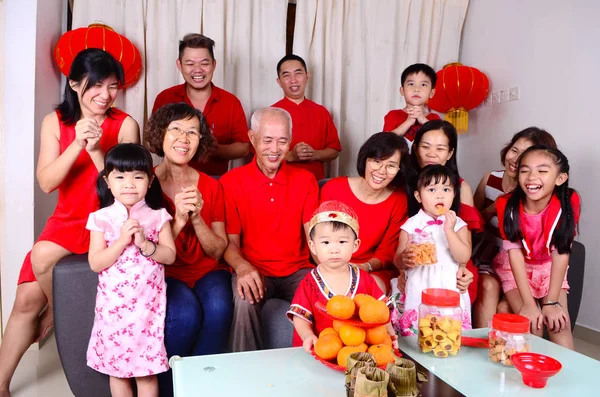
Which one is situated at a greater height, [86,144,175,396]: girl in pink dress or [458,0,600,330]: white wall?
[458,0,600,330]: white wall

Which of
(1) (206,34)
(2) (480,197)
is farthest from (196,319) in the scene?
(1) (206,34)

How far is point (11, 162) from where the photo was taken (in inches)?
97.3

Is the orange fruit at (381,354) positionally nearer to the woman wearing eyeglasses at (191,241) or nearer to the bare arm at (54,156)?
the woman wearing eyeglasses at (191,241)

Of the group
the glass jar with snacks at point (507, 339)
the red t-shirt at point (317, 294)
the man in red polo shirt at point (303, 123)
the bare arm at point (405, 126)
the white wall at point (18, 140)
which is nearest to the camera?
the glass jar with snacks at point (507, 339)

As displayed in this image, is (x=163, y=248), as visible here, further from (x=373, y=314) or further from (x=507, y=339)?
(x=507, y=339)

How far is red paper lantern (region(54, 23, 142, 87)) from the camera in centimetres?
270

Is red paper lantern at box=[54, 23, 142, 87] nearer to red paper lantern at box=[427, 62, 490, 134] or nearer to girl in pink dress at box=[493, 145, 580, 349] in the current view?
red paper lantern at box=[427, 62, 490, 134]

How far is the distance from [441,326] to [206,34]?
276 centimetres

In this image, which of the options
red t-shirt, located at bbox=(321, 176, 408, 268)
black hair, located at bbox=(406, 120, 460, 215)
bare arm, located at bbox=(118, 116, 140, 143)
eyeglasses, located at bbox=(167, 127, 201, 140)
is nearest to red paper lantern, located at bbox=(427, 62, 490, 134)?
black hair, located at bbox=(406, 120, 460, 215)

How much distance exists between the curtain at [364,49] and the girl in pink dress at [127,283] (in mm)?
2236

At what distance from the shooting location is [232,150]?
286cm

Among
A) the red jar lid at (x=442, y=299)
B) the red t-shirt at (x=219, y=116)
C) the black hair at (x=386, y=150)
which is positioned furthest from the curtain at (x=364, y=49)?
the red jar lid at (x=442, y=299)

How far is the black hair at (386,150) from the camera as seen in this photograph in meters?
2.03

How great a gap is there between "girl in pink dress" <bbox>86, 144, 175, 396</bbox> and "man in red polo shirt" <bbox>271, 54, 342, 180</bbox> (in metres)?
1.37
